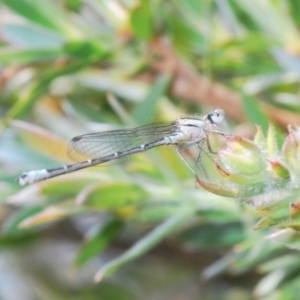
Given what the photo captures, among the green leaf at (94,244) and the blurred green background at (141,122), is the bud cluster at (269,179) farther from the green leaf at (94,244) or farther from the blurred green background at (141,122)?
the green leaf at (94,244)

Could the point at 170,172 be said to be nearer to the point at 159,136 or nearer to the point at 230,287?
the point at 159,136

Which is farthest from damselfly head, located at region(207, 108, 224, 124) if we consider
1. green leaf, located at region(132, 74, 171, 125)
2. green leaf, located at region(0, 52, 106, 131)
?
green leaf, located at region(0, 52, 106, 131)

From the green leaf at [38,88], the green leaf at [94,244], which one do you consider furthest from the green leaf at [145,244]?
the green leaf at [38,88]

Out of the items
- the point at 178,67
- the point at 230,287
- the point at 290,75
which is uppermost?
the point at 178,67

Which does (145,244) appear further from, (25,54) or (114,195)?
(25,54)

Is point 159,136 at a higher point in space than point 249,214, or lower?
higher

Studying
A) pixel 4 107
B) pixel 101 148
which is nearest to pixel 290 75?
pixel 101 148
